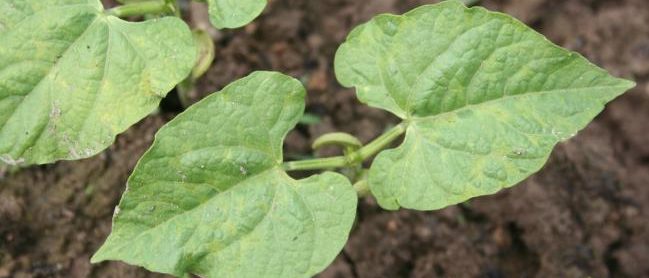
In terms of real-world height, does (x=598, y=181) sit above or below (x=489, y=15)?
below

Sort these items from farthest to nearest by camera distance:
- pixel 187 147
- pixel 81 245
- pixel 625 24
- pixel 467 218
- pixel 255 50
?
pixel 625 24, pixel 255 50, pixel 467 218, pixel 81 245, pixel 187 147

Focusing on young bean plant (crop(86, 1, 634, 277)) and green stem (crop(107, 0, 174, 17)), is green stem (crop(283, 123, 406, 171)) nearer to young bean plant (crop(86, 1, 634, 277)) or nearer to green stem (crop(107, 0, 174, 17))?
young bean plant (crop(86, 1, 634, 277))

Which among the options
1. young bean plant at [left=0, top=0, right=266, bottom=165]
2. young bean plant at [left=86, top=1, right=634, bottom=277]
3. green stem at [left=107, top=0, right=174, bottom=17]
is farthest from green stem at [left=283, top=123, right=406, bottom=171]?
green stem at [left=107, top=0, right=174, bottom=17]

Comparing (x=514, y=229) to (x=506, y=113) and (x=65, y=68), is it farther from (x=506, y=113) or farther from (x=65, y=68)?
(x=65, y=68)

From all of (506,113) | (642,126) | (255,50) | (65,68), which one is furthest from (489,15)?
(642,126)

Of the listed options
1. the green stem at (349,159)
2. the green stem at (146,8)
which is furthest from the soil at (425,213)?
the green stem at (349,159)

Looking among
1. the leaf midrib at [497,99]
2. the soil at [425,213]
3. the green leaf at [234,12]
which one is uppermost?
the green leaf at [234,12]

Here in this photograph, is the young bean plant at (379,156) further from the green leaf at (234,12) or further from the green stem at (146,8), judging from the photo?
the green stem at (146,8)
